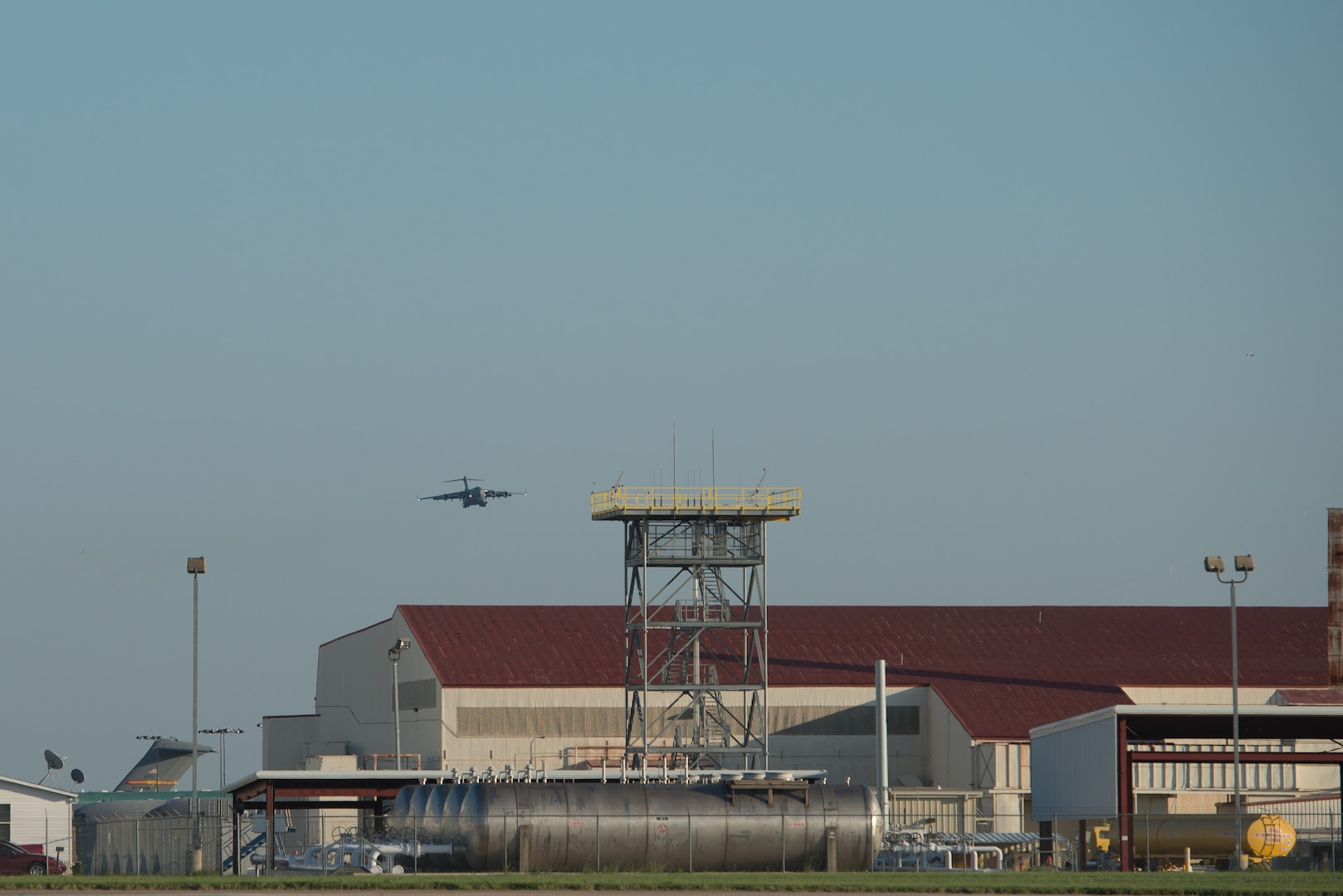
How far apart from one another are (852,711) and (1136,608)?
19.5 metres

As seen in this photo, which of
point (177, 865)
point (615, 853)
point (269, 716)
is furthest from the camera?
point (269, 716)

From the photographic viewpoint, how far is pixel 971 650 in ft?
312

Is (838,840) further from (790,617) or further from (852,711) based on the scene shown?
(790,617)

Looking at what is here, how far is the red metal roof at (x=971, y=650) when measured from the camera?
8838 cm

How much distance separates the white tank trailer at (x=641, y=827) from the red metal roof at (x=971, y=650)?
1355 inches

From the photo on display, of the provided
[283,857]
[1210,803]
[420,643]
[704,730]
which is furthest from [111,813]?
[1210,803]

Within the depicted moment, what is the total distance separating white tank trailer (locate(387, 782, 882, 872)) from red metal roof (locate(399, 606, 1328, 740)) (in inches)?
1355

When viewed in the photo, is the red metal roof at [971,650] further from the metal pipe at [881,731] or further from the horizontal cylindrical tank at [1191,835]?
the horizontal cylindrical tank at [1191,835]

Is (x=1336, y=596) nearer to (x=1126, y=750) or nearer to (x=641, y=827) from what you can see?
(x=1126, y=750)

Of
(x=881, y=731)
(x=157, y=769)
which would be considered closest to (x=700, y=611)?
(x=881, y=731)

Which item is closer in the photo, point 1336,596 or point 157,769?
point 1336,596

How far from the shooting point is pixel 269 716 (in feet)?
356

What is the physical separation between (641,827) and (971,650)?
4850cm

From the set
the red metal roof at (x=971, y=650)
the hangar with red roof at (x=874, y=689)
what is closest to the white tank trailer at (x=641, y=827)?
the hangar with red roof at (x=874, y=689)
